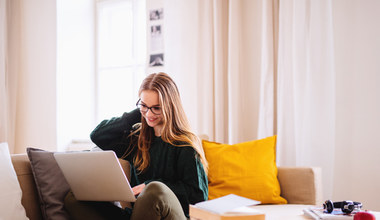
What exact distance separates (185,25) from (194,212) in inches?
73.1

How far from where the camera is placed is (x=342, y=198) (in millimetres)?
2203

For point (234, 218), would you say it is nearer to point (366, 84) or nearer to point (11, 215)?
point (11, 215)

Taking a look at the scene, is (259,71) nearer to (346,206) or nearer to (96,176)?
(346,206)

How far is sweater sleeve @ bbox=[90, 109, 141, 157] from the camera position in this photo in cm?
182

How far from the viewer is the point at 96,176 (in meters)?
1.28

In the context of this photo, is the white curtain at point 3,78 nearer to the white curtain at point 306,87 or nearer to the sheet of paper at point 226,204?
the white curtain at point 306,87

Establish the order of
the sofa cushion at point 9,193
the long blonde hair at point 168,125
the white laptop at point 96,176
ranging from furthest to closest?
the long blonde hair at point 168,125 < the sofa cushion at point 9,193 < the white laptop at point 96,176

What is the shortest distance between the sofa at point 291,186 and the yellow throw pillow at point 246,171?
0.06 metres

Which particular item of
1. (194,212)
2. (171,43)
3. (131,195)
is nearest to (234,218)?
(194,212)

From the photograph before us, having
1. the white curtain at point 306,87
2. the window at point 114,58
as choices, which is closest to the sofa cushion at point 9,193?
the white curtain at point 306,87

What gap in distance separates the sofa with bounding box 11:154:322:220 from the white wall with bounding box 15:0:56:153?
1.61 metres

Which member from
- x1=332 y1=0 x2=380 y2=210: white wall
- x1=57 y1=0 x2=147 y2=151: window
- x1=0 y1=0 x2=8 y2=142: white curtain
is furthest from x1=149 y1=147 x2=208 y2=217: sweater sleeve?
x1=0 y1=0 x2=8 y2=142: white curtain

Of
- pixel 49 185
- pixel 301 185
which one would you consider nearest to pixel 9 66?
pixel 49 185

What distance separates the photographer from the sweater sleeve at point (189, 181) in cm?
153
